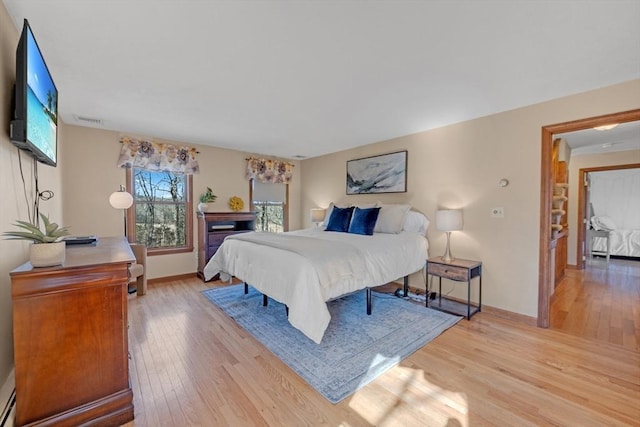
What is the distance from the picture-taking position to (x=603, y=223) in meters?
6.17

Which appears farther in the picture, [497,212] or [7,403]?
[497,212]

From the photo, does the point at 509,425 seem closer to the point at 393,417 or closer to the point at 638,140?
the point at 393,417

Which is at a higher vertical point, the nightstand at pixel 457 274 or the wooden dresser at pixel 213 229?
the wooden dresser at pixel 213 229

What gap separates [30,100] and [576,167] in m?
7.71

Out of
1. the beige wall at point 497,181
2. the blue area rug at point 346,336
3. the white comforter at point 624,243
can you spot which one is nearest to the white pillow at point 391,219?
the beige wall at point 497,181

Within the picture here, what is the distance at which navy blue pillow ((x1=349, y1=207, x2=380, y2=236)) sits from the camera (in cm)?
366

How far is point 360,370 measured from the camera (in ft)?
6.56

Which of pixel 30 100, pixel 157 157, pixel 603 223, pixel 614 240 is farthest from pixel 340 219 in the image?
pixel 614 240

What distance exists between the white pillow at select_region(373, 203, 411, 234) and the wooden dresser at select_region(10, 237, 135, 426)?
303cm

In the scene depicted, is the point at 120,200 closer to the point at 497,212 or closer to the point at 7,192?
the point at 7,192

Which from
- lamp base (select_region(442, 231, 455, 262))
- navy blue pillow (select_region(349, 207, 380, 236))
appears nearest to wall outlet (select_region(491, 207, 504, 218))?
lamp base (select_region(442, 231, 455, 262))

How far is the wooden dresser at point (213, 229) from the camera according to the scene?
4.35m

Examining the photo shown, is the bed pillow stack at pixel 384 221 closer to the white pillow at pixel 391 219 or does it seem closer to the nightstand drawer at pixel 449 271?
the white pillow at pixel 391 219

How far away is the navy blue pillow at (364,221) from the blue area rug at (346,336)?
2.92ft
